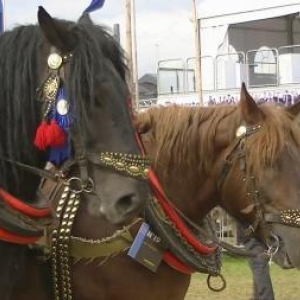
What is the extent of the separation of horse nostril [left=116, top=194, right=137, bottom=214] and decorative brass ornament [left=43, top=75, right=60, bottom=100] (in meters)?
0.45

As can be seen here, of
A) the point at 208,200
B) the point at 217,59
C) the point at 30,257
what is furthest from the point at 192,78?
the point at 30,257

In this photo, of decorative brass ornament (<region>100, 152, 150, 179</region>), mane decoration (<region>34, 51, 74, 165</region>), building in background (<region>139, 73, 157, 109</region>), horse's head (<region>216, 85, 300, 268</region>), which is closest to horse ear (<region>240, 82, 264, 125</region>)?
horse's head (<region>216, 85, 300, 268</region>)

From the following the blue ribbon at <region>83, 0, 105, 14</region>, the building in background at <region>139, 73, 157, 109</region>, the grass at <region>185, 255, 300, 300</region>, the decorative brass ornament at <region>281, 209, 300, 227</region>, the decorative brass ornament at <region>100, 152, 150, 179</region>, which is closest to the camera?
the decorative brass ornament at <region>100, 152, 150, 179</region>

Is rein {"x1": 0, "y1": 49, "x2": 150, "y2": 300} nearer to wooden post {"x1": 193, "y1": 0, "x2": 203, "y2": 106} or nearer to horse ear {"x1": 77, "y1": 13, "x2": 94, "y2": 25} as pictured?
horse ear {"x1": 77, "y1": 13, "x2": 94, "y2": 25}

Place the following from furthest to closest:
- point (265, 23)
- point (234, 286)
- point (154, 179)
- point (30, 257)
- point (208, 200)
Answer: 1. point (265, 23)
2. point (234, 286)
3. point (208, 200)
4. point (154, 179)
5. point (30, 257)

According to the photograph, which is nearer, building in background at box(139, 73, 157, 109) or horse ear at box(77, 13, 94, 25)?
horse ear at box(77, 13, 94, 25)

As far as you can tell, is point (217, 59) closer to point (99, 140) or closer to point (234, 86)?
point (234, 86)

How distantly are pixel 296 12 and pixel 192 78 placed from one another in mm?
2503

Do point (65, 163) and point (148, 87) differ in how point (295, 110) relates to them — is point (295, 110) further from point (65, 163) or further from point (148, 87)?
point (148, 87)

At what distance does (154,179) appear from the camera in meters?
3.57

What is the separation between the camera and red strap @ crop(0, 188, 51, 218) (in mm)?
2682

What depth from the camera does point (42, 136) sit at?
2.56 meters

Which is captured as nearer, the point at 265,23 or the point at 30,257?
the point at 30,257

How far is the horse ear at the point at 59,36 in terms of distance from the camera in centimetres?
253
